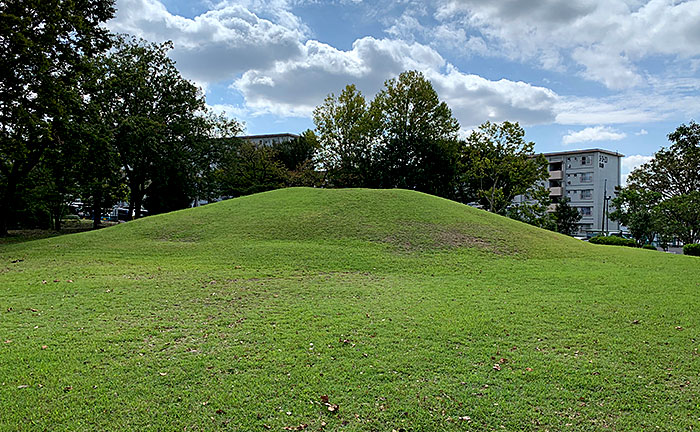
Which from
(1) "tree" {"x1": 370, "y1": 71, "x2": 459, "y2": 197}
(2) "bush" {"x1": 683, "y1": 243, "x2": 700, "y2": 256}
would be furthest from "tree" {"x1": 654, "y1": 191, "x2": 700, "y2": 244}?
(1) "tree" {"x1": 370, "y1": 71, "x2": 459, "y2": 197}

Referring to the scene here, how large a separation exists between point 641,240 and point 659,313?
1284 inches

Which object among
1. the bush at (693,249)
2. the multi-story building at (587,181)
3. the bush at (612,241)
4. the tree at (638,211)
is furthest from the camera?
the multi-story building at (587,181)

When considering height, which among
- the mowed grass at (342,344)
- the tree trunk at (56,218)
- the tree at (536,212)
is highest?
the tree at (536,212)

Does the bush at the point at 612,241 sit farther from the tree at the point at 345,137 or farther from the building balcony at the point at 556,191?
the building balcony at the point at 556,191

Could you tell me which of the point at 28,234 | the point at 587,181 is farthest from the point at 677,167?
the point at 28,234

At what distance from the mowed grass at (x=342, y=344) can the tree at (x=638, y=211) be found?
21.3 metres

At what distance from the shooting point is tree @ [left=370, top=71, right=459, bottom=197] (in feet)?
137

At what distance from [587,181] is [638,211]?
31.5 meters

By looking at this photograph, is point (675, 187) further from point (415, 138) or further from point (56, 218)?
point (56, 218)

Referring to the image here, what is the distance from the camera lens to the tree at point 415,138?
137 ft

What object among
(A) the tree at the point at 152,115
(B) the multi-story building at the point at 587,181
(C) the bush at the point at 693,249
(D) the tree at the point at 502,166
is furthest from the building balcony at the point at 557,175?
(A) the tree at the point at 152,115

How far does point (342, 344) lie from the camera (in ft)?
20.2

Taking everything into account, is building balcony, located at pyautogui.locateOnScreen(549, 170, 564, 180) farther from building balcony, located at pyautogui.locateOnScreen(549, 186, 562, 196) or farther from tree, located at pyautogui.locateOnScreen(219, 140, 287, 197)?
tree, located at pyautogui.locateOnScreen(219, 140, 287, 197)

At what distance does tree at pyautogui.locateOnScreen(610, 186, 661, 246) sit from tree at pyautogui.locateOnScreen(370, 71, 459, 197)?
48.2 feet
